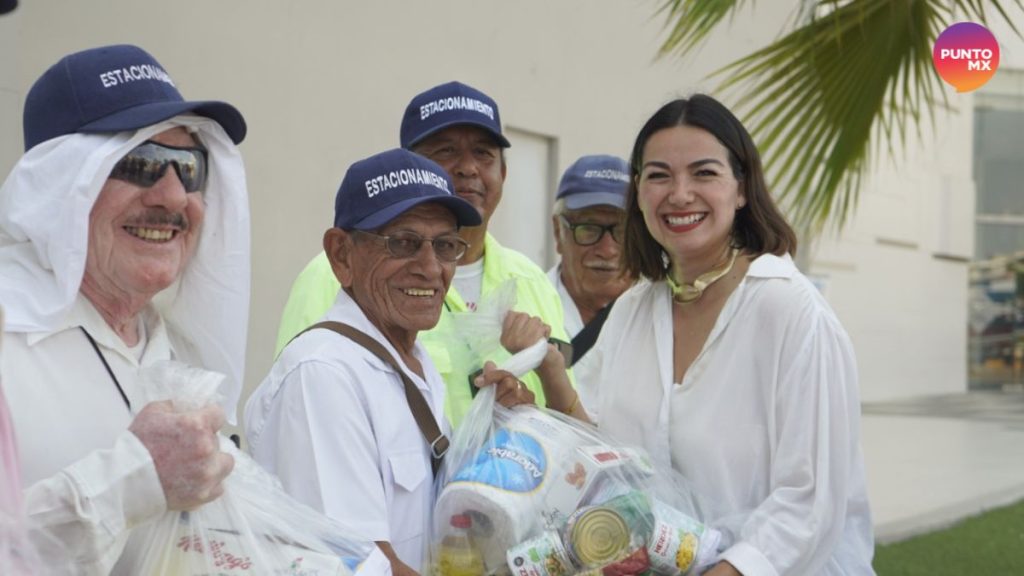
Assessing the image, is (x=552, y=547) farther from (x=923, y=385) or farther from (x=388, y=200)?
Answer: (x=923, y=385)

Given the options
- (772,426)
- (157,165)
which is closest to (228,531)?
(157,165)

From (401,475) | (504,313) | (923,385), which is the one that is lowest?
(923,385)

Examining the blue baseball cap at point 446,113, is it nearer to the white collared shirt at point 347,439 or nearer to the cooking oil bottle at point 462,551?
the white collared shirt at point 347,439

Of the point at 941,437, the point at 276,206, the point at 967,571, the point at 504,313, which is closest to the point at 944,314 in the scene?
the point at 941,437

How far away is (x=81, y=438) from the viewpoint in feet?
6.67

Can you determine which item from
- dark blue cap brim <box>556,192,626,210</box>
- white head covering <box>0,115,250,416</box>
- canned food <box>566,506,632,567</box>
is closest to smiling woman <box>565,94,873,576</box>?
canned food <box>566,506,632,567</box>

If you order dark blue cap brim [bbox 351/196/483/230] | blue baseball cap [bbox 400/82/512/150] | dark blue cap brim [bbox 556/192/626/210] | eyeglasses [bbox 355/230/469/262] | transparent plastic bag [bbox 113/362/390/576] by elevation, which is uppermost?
blue baseball cap [bbox 400/82/512/150]

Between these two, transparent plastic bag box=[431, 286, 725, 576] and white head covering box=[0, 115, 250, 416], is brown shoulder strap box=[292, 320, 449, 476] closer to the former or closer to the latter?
transparent plastic bag box=[431, 286, 725, 576]

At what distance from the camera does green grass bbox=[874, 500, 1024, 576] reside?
23.4 feet

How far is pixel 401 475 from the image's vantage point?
258 cm

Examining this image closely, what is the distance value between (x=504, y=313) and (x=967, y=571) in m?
5.02

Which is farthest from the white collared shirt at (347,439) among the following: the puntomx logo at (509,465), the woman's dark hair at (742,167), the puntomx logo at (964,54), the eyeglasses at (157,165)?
the puntomx logo at (964,54)

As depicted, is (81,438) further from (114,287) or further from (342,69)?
(342,69)

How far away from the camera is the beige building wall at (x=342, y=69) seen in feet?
Answer: 20.3
